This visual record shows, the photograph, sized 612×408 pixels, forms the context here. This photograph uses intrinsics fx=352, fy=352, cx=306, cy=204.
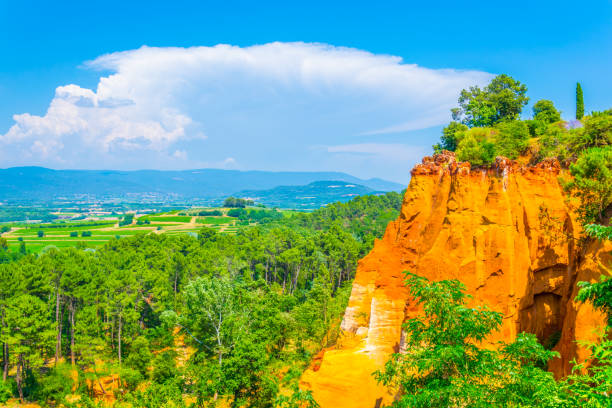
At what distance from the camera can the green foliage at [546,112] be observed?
40.7 metres

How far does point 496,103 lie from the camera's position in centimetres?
4622

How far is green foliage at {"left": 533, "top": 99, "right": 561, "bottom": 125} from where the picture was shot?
4072 centimetres

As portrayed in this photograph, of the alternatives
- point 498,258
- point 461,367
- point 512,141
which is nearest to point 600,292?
point 461,367

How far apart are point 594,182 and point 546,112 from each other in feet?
111

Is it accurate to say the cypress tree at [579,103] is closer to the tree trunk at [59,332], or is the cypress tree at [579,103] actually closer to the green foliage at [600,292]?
the green foliage at [600,292]

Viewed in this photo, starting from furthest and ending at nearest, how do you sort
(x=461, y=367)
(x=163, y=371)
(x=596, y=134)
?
1. (x=163, y=371)
2. (x=596, y=134)
3. (x=461, y=367)

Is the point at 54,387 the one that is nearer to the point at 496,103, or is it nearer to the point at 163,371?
the point at 163,371

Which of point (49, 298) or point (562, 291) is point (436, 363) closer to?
point (562, 291)

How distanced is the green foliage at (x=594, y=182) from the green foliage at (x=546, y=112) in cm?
2877

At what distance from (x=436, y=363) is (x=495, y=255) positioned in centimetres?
1018

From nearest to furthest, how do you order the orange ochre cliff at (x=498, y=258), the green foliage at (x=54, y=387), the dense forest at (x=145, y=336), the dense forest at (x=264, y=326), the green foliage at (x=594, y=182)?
the dense forest at (x=264, y=326), the green foliage at (x=594, y=182), the orange ochre cliff at (x=498, y=258), the dense forest at (x=145, y=336), the green foliage at (x=54, y=387)

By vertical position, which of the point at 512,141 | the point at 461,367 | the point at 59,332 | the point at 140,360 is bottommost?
the point at 140,360

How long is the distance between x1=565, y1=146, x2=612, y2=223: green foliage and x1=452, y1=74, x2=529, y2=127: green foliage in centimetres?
3275

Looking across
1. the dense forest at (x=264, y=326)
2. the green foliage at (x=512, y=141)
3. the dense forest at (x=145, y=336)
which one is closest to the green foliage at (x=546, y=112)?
the dense forest at (x=264, y=326)
